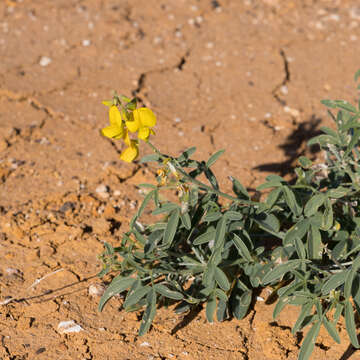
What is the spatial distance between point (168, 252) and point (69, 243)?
28.8 inches

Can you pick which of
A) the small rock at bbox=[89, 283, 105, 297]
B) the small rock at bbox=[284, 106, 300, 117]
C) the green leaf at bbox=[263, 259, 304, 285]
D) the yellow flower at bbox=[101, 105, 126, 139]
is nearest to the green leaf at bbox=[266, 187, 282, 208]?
the green leaf at bbox=[263, 259, 304, 285]

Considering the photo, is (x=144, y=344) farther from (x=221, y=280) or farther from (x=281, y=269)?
(x=281, y=269)

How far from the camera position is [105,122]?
12.3 ft

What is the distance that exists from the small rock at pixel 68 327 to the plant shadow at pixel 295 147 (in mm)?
1464

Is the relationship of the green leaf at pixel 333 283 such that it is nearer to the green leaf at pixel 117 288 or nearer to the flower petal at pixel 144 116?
the green leaf at pixel 117 288

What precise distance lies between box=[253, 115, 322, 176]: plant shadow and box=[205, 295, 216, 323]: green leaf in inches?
46.9

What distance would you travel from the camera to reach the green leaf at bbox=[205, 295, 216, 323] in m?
2.32

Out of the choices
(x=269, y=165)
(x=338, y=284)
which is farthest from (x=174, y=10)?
(x=338, y=284)

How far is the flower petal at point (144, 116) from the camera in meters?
1.94

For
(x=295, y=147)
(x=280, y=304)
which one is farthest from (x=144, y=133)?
(x=295, y=147)

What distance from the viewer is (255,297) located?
2.57 m

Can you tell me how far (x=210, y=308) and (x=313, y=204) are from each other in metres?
0.58

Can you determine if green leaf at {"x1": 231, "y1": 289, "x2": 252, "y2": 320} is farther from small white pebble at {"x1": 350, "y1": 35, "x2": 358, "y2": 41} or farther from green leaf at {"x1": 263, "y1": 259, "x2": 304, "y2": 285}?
small white pebble at {"x1": 350, "y1": 35, "x2": 358, "y2": 41}

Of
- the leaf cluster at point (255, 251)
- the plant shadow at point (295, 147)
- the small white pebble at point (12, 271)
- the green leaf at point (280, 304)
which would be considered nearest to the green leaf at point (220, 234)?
the leaf cluster at point (255, 251)
